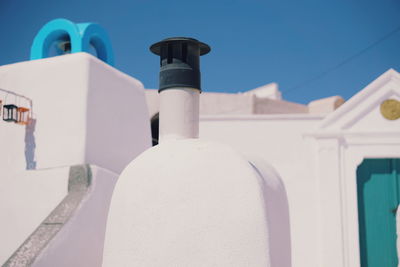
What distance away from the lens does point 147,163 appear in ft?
11.2

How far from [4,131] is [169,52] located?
3.12 meters

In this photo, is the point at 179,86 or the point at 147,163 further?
the point at 179,86

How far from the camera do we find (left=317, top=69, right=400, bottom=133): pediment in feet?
35.7

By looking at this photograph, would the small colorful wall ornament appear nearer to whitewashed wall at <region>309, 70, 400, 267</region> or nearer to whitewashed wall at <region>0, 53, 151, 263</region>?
whitewashed wall at <region>0, 53, 151, 263</region>

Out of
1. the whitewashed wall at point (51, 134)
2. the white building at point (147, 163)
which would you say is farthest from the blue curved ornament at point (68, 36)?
the whitewashed wall at point (51, 134)

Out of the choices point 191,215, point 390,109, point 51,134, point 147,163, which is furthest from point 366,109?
point 191,215

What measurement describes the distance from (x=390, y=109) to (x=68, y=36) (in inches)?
305

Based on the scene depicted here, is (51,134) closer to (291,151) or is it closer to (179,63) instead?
(179,63)

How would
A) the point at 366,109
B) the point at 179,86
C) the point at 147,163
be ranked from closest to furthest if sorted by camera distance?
the point at 147,163, the point at 179,86, the point at 366,109

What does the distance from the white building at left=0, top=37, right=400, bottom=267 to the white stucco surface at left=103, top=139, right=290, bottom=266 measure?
0.02 metres

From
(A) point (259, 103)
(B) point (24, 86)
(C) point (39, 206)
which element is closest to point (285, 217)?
(C) point (39, 206)

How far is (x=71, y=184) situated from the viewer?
4871 millimetres

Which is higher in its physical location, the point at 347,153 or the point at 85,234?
the point at 347,153

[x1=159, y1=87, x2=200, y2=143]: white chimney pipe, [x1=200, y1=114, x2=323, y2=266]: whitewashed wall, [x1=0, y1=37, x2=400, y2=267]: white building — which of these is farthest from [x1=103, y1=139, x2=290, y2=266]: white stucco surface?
[x1=200, y1=114, x2=323, y2=266]: whitewashed wall
